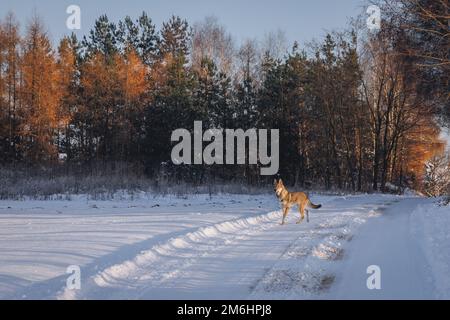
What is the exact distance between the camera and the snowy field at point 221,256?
6023mm

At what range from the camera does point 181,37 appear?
50.6m

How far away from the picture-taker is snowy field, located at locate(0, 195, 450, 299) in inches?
237

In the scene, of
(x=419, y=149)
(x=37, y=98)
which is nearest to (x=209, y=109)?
(x=37, y=98)

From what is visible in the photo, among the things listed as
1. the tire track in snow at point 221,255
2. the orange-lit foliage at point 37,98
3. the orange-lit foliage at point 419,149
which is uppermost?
the orange-lit foliage at point 37,98

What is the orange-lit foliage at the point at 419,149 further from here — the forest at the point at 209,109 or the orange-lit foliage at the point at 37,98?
the orange-lit foliage at the point at 37,98

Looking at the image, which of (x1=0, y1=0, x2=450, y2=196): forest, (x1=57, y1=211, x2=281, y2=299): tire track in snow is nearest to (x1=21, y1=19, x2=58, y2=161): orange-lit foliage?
(x1=0, y1=0, x2=450, y2=196): forest

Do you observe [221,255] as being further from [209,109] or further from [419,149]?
[419,149]

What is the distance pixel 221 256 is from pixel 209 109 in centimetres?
3475

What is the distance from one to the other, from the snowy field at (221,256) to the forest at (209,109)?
2276cm

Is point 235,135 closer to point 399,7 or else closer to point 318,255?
point 399,7

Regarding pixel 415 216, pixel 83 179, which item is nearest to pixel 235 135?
pixel 83 179

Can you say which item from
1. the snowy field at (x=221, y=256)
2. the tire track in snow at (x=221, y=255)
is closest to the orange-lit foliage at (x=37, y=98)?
the snowy field at (x=221, y=256)

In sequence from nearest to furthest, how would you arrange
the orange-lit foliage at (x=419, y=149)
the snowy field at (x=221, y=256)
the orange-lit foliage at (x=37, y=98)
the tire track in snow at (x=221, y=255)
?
1. the snowy field at (x=221, y=256)
2. the tire track in snow at (x=221, y=255)
3. the orange-lit foliage at (x=37, y=98)
4. the orange-lit foliage at (x=419, y=149)

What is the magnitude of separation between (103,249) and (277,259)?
341 cm
